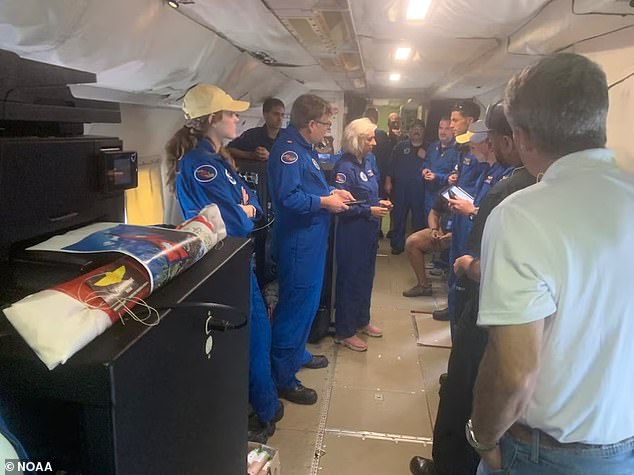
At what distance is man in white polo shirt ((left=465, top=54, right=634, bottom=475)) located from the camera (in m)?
0.90

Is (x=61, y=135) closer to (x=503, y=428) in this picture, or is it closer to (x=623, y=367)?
(x=503, y=428)

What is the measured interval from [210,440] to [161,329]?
13.2 inches

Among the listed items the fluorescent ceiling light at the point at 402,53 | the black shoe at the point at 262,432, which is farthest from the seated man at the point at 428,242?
the black shoe at the point at 262,432

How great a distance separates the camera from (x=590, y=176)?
0.93m

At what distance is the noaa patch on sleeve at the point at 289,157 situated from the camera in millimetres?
2420

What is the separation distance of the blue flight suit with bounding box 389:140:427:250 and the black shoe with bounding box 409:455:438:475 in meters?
3.75

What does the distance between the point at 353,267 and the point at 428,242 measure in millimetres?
1195

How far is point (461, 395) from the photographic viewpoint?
5.92ft

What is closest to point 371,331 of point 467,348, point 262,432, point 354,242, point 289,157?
point 354,242

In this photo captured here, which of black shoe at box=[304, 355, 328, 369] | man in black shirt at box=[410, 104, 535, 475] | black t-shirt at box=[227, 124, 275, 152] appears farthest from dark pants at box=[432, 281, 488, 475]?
black t-shirt at box=[227, 124, 275, 152]

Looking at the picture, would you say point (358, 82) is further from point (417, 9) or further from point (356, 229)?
point (417, 9)

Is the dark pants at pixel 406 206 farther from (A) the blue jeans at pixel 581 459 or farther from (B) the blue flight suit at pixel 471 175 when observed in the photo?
(A) the blue jeans at pixel 581 459

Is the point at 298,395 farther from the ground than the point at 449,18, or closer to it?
closer to it

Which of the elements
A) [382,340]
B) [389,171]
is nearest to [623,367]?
[382,340]
